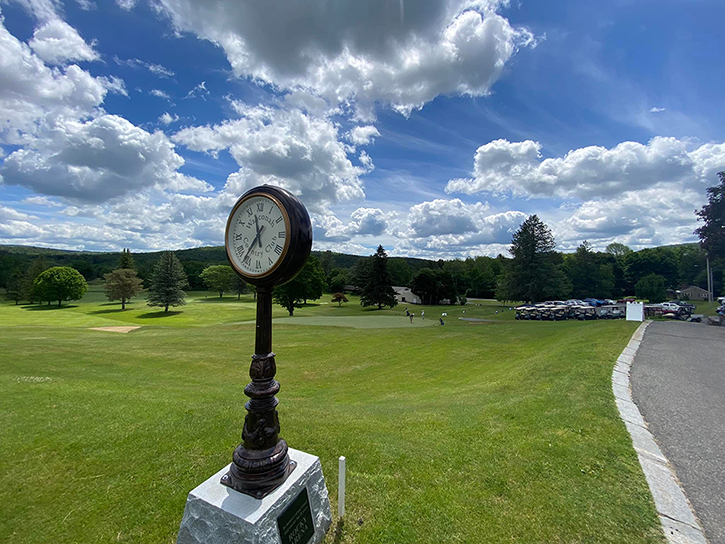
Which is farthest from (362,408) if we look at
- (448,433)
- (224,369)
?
(224,369)

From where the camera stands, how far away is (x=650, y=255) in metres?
75.1

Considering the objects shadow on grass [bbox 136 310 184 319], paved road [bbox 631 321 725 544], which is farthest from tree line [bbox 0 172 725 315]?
paved road [bbox 631 321 725 544]

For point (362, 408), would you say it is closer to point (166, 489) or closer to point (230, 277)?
point (166, 489)

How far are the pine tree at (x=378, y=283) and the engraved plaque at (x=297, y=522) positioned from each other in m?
47.5

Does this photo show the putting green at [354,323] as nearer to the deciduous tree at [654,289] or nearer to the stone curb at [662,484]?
the stone curb at [662,484]

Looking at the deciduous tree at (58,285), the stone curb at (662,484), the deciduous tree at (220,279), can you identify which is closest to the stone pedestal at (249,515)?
the stone curb at (662,484)

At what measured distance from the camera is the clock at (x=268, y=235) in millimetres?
2957

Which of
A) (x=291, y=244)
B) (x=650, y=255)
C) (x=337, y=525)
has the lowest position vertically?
(x=337, y=525)

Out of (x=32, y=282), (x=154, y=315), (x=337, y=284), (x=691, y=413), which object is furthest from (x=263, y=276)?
(x=337, y=284)

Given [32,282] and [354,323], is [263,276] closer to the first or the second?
[354,323]

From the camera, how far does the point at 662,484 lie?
3.79 m

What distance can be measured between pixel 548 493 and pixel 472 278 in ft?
274

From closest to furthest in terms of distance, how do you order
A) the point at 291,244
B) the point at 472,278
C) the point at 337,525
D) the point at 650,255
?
the point at 291,244, the point at 337,525, the point at 650,255, the point at 472,278

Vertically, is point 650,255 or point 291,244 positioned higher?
point 650,255
